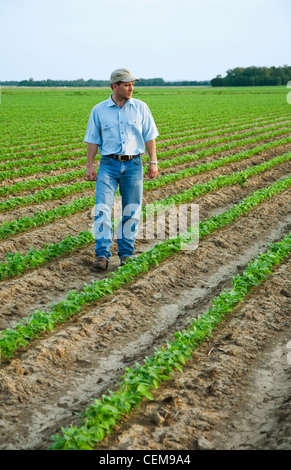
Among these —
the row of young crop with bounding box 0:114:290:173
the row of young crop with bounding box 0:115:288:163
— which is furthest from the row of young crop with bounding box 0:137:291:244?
the row of young crop with bounding box 0:115:288:163

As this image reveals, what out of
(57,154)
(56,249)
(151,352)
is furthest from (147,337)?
(57,154)

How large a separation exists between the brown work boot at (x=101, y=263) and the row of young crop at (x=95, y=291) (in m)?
0.31

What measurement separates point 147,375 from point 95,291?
1.77 m

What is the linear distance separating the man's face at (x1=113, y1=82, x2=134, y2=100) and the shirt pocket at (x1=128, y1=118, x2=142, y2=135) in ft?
0.94

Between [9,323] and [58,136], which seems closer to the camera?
[9,323]

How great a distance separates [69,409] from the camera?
11.8ft

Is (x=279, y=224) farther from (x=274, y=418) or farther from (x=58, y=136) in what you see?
(x=58, y=136)

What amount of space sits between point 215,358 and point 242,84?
12463 centimetres

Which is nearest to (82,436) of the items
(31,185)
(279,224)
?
(279,224)

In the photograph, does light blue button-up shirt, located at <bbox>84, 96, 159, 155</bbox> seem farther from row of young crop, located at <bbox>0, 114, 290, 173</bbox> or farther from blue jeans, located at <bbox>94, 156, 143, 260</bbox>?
row of young crop, located at <bbox>0, 114, 290, 173</bbox>

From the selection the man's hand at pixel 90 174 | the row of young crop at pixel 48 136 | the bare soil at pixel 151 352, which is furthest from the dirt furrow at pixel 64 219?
the row of young crop at pixel 48 136

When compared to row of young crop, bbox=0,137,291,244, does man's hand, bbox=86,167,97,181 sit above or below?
above

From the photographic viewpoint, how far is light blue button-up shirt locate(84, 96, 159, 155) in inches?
235

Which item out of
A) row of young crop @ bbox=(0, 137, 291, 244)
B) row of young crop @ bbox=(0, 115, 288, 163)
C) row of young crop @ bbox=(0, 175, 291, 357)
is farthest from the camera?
row of young crop @ bbox=(0, 115, 288, 163)
